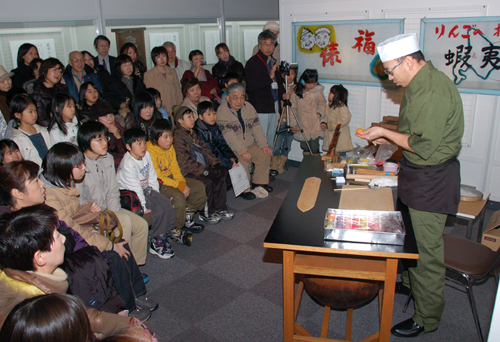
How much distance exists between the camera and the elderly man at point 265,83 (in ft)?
15.8

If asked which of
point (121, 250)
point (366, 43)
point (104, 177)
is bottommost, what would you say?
point (121, 250)

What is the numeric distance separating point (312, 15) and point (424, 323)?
3679 millimetres

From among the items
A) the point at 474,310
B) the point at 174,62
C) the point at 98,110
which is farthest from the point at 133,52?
the point at 474,310

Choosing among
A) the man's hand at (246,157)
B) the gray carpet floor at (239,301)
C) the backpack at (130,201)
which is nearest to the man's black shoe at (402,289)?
the gray carpet floor at (239,301)

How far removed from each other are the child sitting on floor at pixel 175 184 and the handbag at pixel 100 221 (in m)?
0.75

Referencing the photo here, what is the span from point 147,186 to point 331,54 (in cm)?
274

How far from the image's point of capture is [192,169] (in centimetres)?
373

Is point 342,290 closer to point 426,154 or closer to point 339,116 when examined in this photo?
point 426,154

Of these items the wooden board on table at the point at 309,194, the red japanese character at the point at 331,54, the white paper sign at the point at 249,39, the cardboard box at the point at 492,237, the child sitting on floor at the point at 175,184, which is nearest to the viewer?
the wooden board on table at the point at 309,194

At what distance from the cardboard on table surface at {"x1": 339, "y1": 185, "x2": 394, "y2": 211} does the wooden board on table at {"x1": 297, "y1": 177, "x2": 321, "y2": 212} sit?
17 cm

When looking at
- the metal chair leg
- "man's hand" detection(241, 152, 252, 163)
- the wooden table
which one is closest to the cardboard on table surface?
the wooden table

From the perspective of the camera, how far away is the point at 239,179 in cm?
416

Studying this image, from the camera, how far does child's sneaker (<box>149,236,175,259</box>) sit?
3248 mm

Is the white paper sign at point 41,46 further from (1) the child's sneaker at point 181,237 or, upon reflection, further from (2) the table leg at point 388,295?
(2) the table leg at point 388,295
